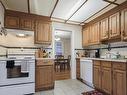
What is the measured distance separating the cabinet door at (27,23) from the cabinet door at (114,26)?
241 centimetres

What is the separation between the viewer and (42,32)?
380 centimetres

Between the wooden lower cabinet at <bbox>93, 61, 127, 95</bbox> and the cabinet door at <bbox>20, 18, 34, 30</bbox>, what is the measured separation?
2.31 metres

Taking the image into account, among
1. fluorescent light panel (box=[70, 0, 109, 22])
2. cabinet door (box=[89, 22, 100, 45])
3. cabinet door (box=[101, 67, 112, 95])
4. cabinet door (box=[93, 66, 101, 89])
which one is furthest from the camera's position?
cabinet door (box=[89, 22, 100, 45])

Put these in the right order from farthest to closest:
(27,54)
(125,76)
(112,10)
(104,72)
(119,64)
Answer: (27,54)
(112,10)
(104,72)
(119,64)
(125,76)

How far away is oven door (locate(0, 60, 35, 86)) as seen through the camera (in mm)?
2555

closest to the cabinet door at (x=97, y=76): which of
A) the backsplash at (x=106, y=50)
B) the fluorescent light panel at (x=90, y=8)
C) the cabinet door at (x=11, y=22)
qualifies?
the backsplash at (x=106, y=50)

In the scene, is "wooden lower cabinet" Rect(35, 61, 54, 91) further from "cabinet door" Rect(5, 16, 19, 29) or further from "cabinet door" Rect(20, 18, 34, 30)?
"cabinet door" Rect(5, 16, 19, 29)

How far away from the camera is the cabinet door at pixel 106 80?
2667 mm

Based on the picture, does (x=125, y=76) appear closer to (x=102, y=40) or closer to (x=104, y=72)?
(x=104, y=72)

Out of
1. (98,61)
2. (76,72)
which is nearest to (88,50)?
(76,72)

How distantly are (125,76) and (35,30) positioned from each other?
2.84 metres

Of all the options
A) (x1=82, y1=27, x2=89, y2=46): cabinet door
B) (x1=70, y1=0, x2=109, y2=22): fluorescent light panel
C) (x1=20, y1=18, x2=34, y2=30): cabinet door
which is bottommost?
(x1=82, y1=27, x2=89, y2=46): cabinet door

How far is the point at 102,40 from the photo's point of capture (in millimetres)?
3596

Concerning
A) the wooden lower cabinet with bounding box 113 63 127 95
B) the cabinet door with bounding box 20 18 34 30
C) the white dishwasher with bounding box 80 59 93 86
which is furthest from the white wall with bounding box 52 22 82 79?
the wooden lower cabinet with bounding box 113 63 127 95
